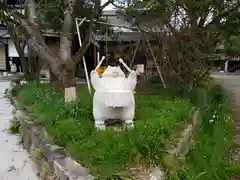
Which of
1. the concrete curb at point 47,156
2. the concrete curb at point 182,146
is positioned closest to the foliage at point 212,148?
the concrete curb at point 182,146

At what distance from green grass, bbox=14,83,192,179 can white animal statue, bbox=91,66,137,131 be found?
181 mm

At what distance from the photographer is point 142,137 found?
3771mm

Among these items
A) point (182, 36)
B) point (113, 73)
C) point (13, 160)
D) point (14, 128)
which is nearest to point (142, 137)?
point (113, 73)

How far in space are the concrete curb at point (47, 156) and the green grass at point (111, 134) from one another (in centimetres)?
10

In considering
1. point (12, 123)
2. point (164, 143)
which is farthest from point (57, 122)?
point (12, 123)

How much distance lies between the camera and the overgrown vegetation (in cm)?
343

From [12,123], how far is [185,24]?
5.20m

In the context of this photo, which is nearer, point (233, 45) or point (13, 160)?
point (13, 160)

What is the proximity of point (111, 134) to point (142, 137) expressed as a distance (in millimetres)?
Result: 454

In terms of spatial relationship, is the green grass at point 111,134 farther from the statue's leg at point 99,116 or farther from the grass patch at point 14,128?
the grass patch at point 14,128

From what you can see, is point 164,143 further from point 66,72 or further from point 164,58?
point 164,58

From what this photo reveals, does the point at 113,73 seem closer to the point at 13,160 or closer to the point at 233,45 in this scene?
the point at 13,160

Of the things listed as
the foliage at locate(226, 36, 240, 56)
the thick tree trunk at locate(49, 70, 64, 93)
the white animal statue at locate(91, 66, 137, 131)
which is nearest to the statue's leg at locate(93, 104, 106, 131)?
the white animal statue at locate(91, 66, 137, 131)

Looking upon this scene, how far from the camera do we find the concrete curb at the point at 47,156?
10.5 feet
